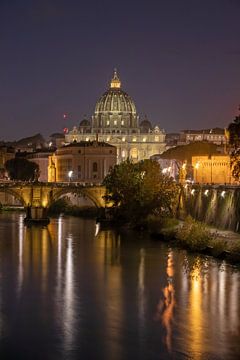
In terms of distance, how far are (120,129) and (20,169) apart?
126 feet

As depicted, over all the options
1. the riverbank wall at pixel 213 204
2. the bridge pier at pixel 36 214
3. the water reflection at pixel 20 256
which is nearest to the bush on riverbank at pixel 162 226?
the riverbank wall at pixel 213 204

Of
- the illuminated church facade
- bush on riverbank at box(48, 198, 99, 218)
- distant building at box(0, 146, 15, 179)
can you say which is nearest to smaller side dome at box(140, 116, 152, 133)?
the illuminated church facade

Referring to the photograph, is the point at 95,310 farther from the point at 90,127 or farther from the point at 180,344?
the point at 90,127

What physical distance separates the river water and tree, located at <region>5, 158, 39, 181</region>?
132ft

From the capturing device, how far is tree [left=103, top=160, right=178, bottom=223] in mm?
33344

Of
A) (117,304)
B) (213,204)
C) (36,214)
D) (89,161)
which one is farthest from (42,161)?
(117,304)

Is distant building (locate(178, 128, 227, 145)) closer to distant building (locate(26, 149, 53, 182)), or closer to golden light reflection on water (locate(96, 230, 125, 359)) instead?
distant building (locate(26, 149, 53, 182))

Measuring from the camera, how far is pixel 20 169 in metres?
67.8

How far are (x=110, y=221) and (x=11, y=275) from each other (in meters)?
17.5

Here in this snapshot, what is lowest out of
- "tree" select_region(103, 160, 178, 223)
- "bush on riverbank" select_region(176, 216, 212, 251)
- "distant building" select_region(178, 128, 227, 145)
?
"bush on riverbank" select_region(176, 216, 212, 251)

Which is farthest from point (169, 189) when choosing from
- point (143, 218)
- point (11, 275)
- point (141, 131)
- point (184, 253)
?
point (141, 131)

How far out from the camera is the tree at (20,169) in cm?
6694

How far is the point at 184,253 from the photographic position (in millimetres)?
24359

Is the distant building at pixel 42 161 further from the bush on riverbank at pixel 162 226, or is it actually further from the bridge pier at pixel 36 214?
the bush on riverbank at pixel 162 226
